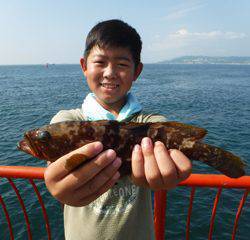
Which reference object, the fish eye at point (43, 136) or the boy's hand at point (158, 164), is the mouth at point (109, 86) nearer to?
the fish eye at point (43, 136)

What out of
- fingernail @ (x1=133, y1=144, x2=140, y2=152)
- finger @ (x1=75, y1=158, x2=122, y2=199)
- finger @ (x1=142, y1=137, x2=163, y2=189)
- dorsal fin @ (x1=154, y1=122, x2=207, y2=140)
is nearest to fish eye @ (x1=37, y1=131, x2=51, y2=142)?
finger @ (x1=75, y1=158, x2=122, y2=199)

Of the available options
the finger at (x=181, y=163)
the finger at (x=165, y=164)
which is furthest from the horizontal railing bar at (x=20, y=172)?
the finger at (x=181, y=163)

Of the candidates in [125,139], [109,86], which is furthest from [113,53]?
[125,139]

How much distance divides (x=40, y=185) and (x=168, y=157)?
16292 millimetres

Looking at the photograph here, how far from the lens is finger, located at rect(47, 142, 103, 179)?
9.02ft

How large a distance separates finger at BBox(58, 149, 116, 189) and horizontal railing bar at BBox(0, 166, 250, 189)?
163 centimetres

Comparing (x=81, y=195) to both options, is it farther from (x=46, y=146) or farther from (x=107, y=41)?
(x=107, y=41)

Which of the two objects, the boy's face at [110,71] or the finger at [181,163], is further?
the boy's face at [110,71]

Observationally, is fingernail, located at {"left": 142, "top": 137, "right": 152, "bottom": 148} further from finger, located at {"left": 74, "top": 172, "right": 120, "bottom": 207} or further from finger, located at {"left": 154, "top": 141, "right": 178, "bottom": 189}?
finger, located at {"left": 74, "top": 172, "right": 120, "bottom": 207}

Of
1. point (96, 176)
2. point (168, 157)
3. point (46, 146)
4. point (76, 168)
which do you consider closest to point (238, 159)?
point (168, 157)

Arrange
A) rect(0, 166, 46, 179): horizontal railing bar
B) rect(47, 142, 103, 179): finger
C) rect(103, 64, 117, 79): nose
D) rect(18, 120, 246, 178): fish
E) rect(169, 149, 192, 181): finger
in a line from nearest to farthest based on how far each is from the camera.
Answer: rect(47, 142, 103, 179): finger, rect(169, 149, 192, 181): finger, rect(18, 120, 246, 178): fish, rect(103, 64, 117, 79): nose, rect(0, 166, 46, 179): horizontal railing bar

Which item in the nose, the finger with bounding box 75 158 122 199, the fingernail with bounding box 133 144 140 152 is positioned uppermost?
the nose

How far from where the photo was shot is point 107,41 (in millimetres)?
4129

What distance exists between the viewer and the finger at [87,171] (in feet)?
9.23
